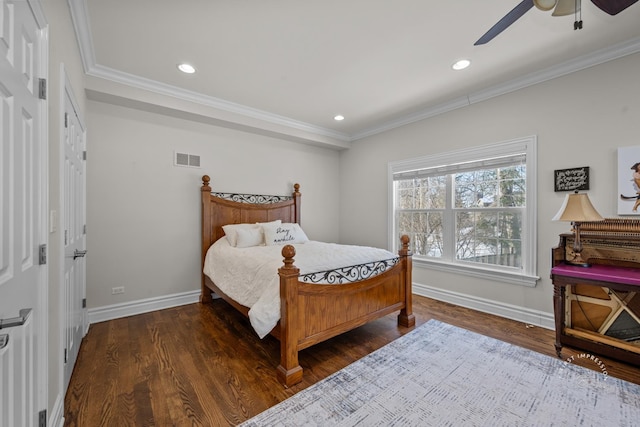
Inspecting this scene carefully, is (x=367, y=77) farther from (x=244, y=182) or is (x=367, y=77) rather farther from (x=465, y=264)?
(x=465, y=264)

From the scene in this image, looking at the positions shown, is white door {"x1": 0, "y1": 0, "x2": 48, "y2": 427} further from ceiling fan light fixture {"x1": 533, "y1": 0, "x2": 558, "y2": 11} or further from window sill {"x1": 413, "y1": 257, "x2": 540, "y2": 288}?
window sill {"x1": 413, "y1": 257, "x2": 540, "y2": 288}

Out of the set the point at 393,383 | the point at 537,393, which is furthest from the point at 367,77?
the point at 537,393

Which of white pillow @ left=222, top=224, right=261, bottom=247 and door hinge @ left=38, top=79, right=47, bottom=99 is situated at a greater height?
door hinge @ left=38, top=79, right=47, bottom=99

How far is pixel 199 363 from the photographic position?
2182 millimetres

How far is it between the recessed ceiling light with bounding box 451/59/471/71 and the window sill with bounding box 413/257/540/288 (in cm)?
230

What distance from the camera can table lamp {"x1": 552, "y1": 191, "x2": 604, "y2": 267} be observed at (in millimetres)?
2137

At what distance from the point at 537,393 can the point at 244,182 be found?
3840 millimetres

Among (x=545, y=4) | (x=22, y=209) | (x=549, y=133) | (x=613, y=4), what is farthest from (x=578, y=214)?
(x=22, y=209)

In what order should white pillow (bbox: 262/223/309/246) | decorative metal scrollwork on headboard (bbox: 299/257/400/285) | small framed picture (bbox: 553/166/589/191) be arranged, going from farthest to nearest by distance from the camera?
white pillow (bbox: 262/223/309/246) < small framed picture (bbox: 553/166/589/191) < decorative metal scrollwork on headboard (bbox: 299/257/400/285)

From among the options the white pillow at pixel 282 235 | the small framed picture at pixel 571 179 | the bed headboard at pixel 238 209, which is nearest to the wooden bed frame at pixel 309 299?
the bed headboard at pixel 238 209

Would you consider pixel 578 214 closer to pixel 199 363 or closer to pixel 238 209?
pixel 199 363

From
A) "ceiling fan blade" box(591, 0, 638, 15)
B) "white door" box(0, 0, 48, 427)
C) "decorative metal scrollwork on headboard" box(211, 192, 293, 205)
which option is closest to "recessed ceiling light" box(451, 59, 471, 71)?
"ceiling fan blade" box(591, 0, 638, 15)

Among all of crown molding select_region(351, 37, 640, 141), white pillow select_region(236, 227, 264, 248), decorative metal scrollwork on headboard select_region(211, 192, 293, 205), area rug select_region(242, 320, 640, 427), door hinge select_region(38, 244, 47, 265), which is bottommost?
area rug select_region(242, 320, 640, 427)

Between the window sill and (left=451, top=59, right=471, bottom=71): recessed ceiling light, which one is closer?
(left=451, top=59, right=471, bottom=71): recessed ceiling light
